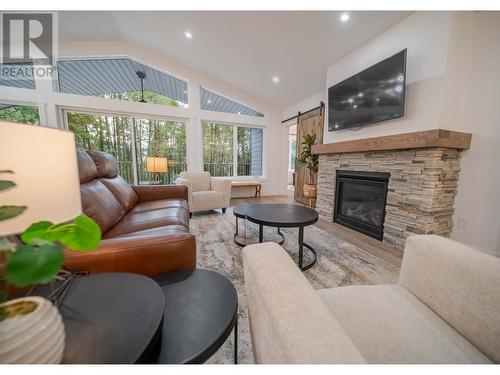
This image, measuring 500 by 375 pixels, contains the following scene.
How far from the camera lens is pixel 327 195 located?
310 centimetres

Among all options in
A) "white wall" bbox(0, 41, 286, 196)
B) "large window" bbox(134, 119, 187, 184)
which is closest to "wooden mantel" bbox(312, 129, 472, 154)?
"white wall" bbox(0, 41, 286, 196)

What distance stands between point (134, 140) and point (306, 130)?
3660 millimetres

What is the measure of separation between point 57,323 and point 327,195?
3.18 m

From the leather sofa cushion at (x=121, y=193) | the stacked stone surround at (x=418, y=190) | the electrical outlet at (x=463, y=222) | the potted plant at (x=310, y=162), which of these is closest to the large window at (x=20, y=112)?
the leather sofa cushion at (x=121, y=193)

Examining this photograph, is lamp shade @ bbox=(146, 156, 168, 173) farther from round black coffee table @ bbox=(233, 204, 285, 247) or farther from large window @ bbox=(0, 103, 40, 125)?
large window @ bbox=(0, 103, 40, 125)

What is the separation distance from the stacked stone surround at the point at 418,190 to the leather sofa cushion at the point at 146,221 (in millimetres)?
2194

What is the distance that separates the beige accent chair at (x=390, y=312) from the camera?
14.9 inches

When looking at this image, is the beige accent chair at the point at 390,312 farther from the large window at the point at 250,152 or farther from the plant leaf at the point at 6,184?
the large window at the point at 250,152

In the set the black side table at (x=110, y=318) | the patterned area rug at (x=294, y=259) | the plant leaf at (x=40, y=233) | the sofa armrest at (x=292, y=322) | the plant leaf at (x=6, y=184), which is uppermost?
the plant leaf at (x=6, y=184)

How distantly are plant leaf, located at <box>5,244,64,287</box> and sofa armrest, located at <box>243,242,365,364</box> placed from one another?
1.34 feet

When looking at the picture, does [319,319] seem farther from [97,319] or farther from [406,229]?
[406,229]

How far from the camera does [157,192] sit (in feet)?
8.32

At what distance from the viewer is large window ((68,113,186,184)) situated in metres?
3.73
